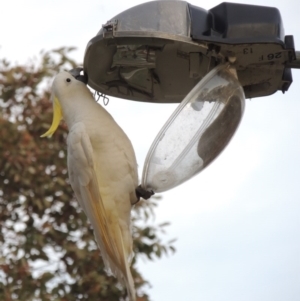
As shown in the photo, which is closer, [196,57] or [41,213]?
[196,57]

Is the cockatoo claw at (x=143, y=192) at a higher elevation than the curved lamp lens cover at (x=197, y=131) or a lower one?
lower

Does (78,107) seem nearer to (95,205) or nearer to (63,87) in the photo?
(63,87)

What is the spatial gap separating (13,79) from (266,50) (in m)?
3.08

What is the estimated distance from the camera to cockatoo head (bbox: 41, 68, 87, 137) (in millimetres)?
3021

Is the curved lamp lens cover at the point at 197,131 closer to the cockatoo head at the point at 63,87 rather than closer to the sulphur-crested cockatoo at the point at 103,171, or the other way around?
the sulphur-crested cockatoo at the point at 103,171

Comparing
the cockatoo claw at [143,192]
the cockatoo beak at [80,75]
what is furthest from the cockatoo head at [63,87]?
the cockatoo claw at [143,192]

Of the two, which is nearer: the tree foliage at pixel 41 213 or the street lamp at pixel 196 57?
the street lamp at pixel 196 57

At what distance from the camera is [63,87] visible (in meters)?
3.04

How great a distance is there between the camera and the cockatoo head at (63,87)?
3021 mm

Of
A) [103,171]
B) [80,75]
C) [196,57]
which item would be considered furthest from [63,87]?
[196,57]

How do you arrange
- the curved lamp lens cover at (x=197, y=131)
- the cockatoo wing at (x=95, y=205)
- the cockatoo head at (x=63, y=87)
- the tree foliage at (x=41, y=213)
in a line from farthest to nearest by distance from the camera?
the tree foliage at (x=41, y=213), the cockatoo head at (x=63, y=87), the cockatoo wing at (x=95, y=205), the curved lamp lens cover at (x=197, y=131)

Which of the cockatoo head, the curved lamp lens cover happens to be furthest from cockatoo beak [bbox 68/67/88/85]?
the curved lamp lens cover

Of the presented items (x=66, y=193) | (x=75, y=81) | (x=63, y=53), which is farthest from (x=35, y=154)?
(x=75, y=81)

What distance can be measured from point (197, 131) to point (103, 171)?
417 millimetres
